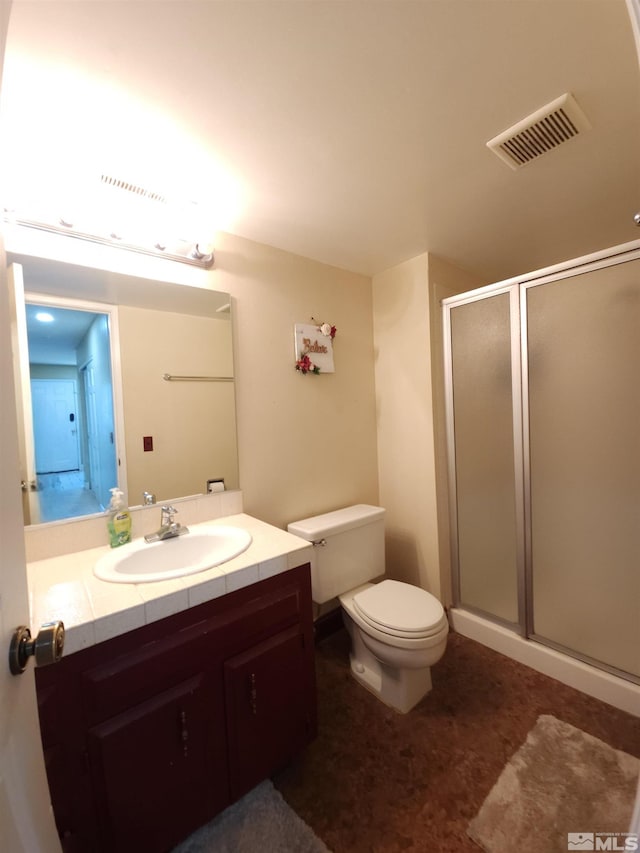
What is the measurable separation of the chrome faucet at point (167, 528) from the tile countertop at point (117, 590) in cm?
16

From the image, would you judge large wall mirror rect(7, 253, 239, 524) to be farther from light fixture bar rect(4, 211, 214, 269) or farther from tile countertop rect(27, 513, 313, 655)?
tile countertop rect(27, 513, 313, 655)

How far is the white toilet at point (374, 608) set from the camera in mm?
1441

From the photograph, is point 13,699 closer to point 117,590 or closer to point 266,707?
point 117,590

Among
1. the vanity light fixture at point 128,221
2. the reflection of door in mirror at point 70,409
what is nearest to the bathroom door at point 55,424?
the reflection of door in mirror at point 70,409

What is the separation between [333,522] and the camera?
69.7 inches

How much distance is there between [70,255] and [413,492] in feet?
6.62

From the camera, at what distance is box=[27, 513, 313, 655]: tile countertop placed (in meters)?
0.85

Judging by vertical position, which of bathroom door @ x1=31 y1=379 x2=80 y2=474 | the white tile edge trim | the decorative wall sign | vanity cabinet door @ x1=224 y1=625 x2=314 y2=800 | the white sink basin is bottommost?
the white tile edge trim

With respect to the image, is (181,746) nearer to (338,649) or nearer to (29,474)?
(29,474)

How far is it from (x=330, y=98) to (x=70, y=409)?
1.33 metres

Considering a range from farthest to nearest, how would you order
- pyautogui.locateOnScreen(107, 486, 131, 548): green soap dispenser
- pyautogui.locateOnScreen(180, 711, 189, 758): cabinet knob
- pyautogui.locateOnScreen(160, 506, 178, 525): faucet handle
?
pyautogui.locateOnScreen(160, 506, 178, 525): faucet handle < pyautogui.locateOnScreen(107, 486, 131, 548): green soap dispenser < pyautogui.locateOnScreen(180, 711, 189, 758): cabinet knob

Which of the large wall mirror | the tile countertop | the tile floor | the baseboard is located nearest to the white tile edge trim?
the tile floor

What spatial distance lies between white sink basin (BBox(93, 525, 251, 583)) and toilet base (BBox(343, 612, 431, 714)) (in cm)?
80
